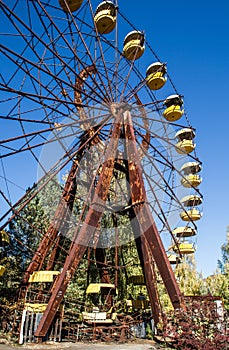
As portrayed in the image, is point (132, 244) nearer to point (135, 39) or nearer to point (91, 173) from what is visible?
point (91, 173)

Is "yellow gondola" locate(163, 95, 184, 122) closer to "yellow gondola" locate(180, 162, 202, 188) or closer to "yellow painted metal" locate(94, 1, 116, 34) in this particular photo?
"yellow gondola" locate(180, 162, 202, 188)

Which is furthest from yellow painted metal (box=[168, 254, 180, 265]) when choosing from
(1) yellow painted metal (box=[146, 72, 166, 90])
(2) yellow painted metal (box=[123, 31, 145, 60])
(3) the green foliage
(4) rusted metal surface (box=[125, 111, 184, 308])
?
(3) the green foliage

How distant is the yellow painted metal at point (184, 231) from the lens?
44.3 feet

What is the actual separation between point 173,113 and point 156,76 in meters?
1.74

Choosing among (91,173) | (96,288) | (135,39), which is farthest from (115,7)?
(96,288)

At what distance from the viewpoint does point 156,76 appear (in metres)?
13.4

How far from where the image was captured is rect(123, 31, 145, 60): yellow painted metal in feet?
42.5

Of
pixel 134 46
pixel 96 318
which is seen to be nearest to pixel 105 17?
pixel 134 46

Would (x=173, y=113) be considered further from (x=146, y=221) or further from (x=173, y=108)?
(x=146, y=221)

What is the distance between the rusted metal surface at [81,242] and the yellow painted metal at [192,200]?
511 cm

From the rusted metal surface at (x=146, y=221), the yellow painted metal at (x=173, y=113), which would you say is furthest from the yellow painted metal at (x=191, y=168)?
the rusted metal surface at (x=146, y=221)

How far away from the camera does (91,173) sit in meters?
12.9

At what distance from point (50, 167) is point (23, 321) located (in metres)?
5.17

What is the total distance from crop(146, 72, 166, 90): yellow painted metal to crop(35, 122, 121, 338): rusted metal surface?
160 inches
